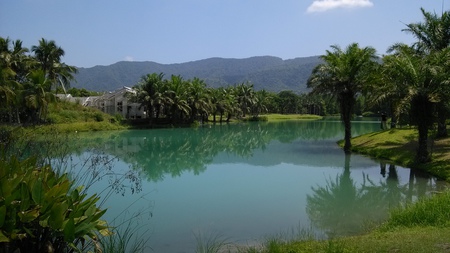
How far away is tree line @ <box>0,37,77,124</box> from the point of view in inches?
1438

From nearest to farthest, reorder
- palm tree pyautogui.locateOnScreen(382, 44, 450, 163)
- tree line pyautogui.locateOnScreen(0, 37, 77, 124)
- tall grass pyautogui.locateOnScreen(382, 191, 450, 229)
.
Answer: tall grass pyautogui.locateOnScreen(382, 191, 450, 229), palm tree pyautogui.locateOnScreen(382, 44, 450, 163), tree line pyautogui.locateOnScreen(0, 37, 77, 124)

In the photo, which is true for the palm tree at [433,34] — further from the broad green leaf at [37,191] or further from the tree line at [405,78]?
the broad green leaf at [37,191]

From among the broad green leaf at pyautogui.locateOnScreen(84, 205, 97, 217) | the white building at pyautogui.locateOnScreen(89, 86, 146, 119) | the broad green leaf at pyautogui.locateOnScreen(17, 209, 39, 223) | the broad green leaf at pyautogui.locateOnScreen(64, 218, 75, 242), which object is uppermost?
the white building at pyautogui.locateOnScreen(89, 86, 146, 119)

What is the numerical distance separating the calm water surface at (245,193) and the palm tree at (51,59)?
101 feet

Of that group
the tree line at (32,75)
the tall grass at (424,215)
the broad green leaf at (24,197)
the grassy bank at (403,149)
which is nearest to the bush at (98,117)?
the tree line at (32,75)

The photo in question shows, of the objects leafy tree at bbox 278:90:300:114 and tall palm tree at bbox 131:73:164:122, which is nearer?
tall palm tree at bbox 131:73:164:122

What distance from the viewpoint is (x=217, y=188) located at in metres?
14.9

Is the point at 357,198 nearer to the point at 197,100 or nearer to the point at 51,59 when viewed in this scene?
the point at 51,59

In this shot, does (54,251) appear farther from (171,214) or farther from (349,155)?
(349,155)

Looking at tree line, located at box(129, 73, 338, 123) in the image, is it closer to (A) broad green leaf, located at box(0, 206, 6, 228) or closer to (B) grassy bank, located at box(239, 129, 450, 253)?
(B) grassy bank, located at box(239, 129, 450, 253)

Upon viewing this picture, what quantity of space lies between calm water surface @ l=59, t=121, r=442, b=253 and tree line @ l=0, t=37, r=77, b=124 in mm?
17965

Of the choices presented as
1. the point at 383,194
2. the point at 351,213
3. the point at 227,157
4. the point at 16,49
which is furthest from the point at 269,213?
the point at 16,49

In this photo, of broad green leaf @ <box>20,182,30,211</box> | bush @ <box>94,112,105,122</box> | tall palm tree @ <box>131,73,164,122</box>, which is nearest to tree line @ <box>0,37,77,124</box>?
bush @ <box>94,112,105,122</box>

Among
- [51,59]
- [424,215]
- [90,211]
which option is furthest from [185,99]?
[90,211]
